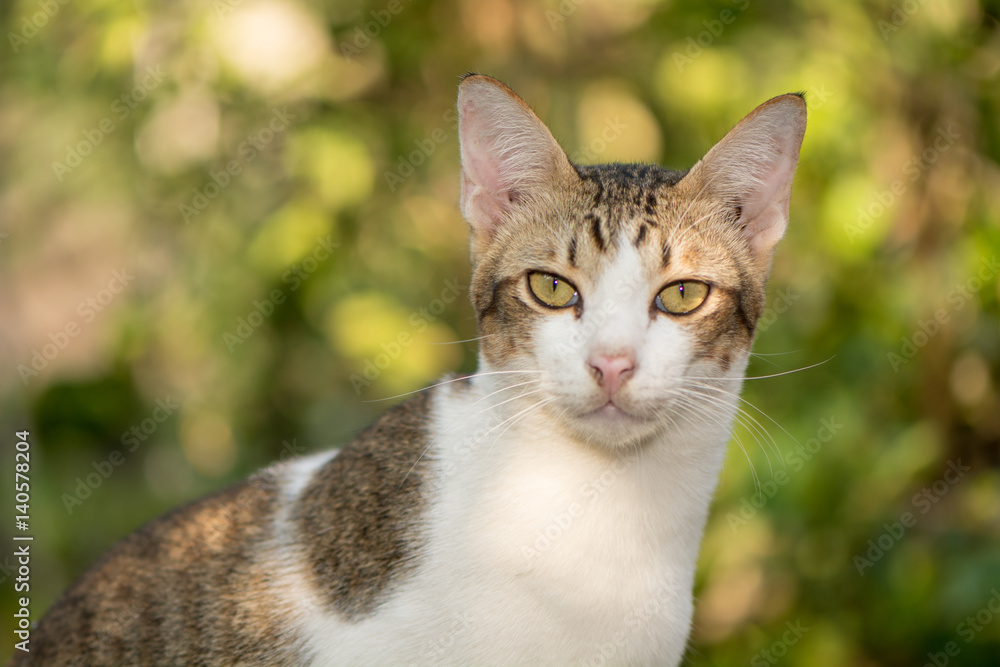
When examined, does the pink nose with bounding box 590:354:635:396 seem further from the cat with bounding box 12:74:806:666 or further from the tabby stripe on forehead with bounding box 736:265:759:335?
the tabby stripe on forehead with bounding box 736:265:759:335

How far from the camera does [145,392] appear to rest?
616 centimetres

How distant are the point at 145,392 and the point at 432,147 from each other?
109 inches

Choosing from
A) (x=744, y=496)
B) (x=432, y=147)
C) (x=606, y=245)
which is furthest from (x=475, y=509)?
(x=432, y=147)

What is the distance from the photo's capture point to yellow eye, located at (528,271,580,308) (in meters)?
2.54

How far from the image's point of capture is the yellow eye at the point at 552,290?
2.54 metres

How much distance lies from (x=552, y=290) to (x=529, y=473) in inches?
20.6

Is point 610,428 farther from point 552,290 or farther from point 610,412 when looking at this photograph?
point 552,290

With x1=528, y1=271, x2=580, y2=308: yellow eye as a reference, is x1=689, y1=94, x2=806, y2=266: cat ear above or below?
above

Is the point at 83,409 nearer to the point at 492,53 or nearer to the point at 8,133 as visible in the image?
the point at 8,133

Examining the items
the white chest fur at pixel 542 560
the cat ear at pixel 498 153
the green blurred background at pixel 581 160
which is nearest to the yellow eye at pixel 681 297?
the white chest fur at pixel 542 560

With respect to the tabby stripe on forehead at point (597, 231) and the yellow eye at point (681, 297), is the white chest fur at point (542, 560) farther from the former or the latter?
the tabby stripe on forehead at point (597, 231)

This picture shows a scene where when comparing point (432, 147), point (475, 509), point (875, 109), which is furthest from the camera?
point (432, 147)

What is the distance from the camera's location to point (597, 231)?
259 centimetres

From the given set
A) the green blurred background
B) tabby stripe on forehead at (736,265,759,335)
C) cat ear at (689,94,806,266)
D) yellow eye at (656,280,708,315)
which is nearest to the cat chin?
yellow eye at (656,280,708,315)
